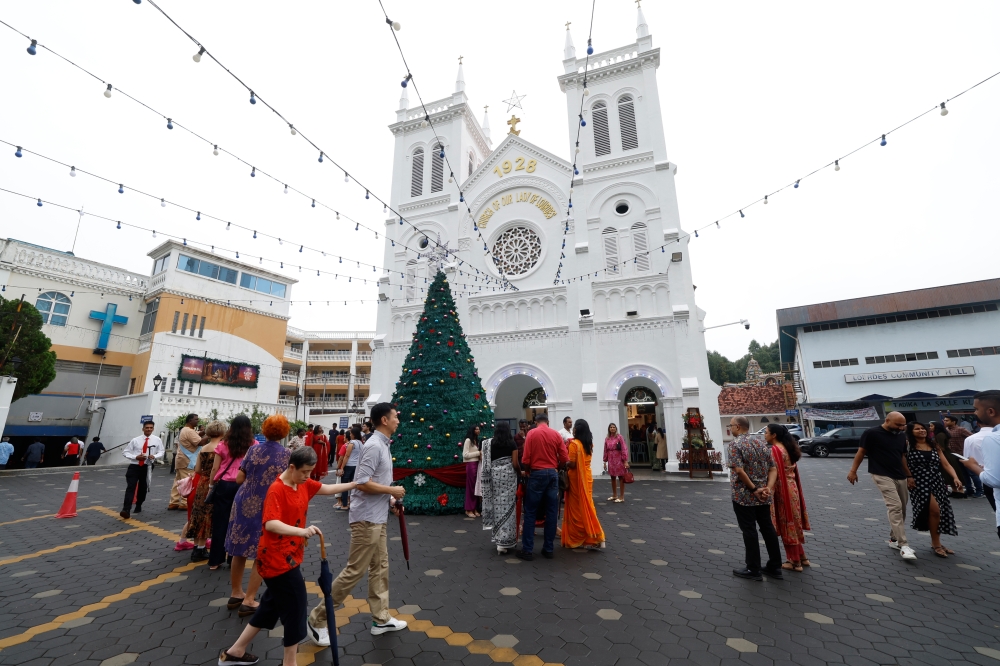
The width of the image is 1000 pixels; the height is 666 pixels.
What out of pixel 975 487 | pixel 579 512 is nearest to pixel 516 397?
pixel 579 512

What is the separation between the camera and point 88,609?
3627mm

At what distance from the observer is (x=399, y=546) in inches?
224

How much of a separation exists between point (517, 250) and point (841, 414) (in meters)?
20.9

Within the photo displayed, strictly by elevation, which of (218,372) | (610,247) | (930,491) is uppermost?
(610,247)

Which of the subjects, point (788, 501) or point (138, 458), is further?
point (138, 458)

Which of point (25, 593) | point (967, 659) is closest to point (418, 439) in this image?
point (25, 593)

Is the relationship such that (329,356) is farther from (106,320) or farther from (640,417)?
(640,417)

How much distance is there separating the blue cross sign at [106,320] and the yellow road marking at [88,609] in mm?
26025

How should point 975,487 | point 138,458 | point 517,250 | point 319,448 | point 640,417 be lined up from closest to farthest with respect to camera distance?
1. point 138,458
2. point 975,487
3. point 319,448
4. point 517,250
5. point 640,417

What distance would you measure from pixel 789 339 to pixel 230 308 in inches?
1464

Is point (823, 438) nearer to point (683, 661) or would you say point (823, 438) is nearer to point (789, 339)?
point (789, 339)

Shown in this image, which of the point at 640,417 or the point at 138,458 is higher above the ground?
the point at 640,417

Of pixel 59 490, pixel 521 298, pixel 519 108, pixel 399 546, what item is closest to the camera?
pixel 399 546

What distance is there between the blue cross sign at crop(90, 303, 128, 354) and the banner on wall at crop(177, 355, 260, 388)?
13.0 ft
